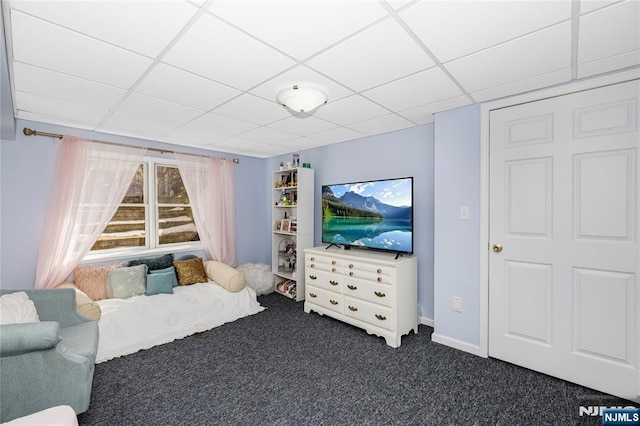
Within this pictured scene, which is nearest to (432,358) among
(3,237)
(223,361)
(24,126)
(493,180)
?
(493,180)

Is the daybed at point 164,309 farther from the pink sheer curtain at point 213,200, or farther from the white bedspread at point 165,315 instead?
the pink sheer curtain at point 213,200

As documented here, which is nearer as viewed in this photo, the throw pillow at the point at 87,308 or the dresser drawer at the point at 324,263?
the throw pillow at the point at 87,308

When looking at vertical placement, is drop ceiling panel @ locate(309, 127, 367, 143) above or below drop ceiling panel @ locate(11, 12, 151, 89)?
above

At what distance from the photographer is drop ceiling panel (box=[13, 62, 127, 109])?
6.27ft

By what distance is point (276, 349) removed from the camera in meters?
2.66

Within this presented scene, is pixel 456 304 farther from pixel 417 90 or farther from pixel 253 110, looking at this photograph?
pixel 253 110

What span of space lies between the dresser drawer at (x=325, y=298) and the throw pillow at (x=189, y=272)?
147 centimetres

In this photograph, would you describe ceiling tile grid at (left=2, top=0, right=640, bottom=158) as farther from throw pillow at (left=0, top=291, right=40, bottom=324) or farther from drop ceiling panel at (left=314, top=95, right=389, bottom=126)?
throw pillow at (left=0, top=291, right=40, bottom=324)

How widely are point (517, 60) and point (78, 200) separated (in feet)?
13.9

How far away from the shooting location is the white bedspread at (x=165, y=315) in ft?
8.75

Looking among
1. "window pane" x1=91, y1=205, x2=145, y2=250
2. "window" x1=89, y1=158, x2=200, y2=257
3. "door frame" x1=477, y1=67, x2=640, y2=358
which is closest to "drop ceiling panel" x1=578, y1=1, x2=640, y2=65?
A: "door frame" x1=477, y1=67, x2=640, y2=358

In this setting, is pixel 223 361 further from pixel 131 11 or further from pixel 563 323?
pixel 563 323

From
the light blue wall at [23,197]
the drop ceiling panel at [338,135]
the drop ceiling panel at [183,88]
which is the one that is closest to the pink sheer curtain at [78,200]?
the light blue wall at [23,197]

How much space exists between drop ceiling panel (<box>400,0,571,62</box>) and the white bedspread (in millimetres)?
3292
